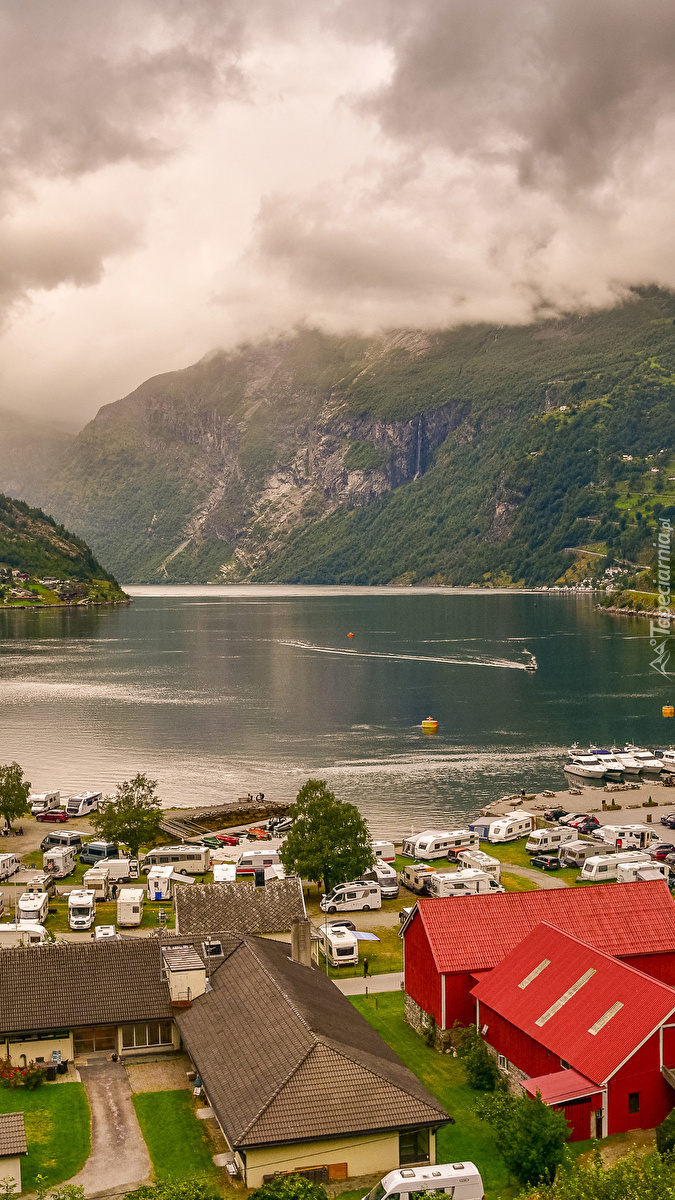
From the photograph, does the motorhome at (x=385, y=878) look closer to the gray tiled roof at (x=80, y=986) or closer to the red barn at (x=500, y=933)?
the red barn at (x=500, y=933)

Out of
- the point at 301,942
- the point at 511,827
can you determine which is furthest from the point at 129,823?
the point at 301,942

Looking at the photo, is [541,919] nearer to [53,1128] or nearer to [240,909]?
[240,909]

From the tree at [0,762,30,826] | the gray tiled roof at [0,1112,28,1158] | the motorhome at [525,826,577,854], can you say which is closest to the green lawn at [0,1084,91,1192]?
the gray tiled roof at [0,1112,28,1158]

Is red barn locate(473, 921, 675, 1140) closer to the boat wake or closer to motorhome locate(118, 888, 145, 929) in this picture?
motorhome locate(118, 888, 145, 929)

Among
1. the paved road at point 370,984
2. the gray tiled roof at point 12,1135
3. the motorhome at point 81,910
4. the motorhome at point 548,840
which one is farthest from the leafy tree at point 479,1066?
the motorhome at point 548,840

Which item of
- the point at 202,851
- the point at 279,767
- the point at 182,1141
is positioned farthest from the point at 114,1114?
the point at 279,767

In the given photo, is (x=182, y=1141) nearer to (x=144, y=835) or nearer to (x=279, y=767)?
(x=144, y=835)

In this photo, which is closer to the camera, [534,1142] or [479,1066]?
[534,1142]
